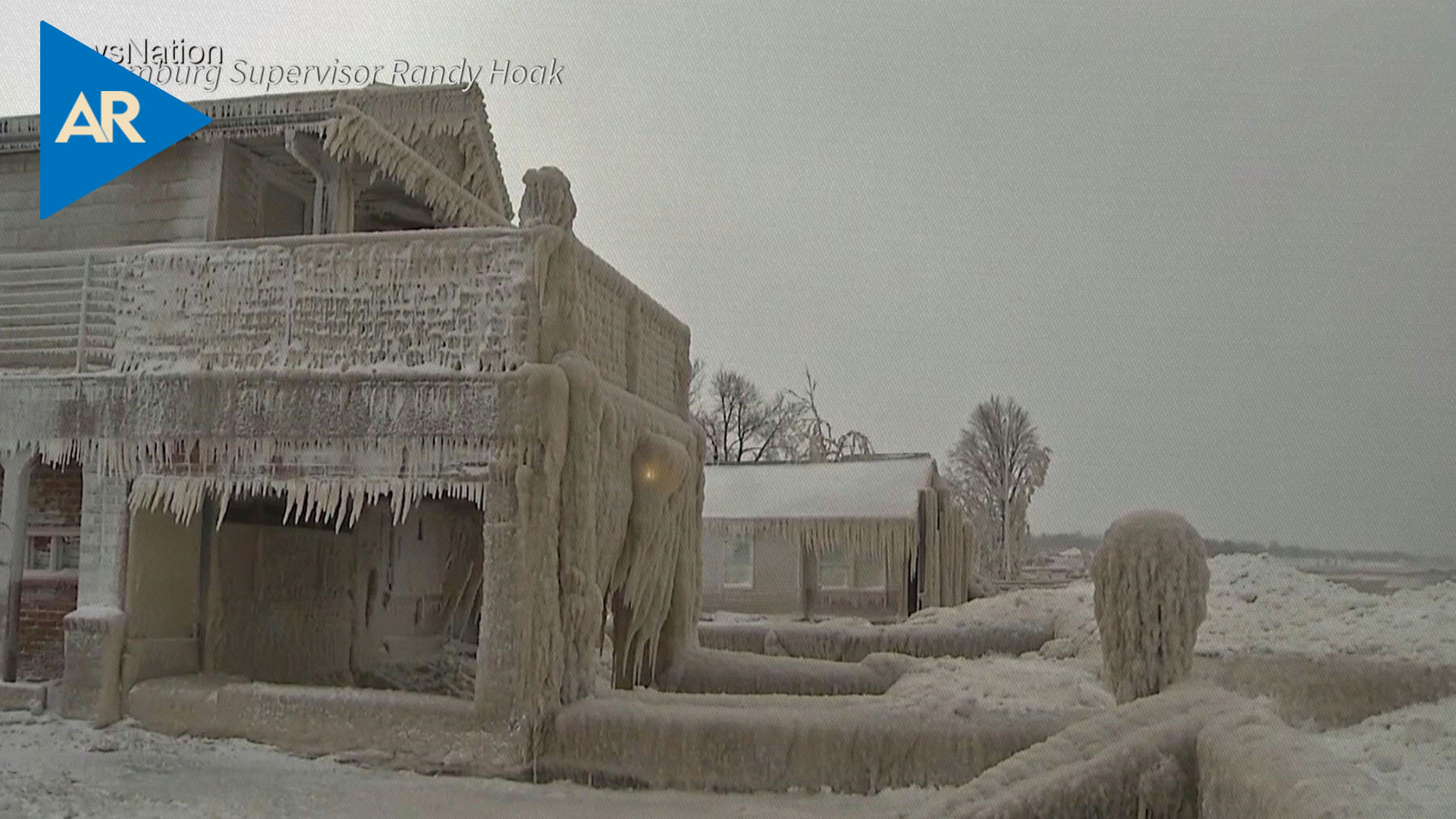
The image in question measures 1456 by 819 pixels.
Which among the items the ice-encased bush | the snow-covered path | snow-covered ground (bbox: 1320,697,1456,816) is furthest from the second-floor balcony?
snow-covered ground (bbox: 1320,697,1456,816)

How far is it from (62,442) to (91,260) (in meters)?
1.97

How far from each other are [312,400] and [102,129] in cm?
426

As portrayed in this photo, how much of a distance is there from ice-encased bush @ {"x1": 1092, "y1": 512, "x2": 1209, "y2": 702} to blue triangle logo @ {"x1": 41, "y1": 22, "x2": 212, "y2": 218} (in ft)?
32.5

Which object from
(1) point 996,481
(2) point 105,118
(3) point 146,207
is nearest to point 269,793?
(2) point 105,118

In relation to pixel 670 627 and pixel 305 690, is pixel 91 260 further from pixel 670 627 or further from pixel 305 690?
pixel 670 627

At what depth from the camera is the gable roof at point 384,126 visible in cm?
1270

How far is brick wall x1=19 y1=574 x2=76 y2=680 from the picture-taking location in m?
11.8

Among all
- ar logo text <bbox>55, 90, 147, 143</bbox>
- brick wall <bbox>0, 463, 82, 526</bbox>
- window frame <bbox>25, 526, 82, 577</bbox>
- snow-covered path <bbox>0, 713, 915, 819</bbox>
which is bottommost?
snow-covered path <bbox>0, 713, 915, 819</bbox>

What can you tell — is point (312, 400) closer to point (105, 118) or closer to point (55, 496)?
point (55, 496)

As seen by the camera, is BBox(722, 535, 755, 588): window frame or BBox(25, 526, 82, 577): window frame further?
BBox(722, 535, 755, 588): window frame

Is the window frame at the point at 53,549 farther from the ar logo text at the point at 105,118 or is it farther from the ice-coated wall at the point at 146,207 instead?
the ar logo text at the point at 105,118

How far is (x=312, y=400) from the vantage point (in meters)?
10.8

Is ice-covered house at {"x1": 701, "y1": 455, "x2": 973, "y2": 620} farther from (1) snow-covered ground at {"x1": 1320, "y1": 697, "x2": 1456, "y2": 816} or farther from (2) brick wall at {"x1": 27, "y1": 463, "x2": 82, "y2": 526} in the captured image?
(1) snow-covered ground at {"x1": 1320, "y1": 697, "x2": 1456, "y2": 816}

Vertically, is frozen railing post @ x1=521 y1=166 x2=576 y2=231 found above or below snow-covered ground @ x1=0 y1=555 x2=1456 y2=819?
above
